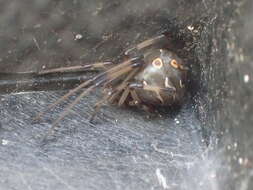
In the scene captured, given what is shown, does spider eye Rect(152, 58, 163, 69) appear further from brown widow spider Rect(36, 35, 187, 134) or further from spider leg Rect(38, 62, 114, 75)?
spider leg Rect(38, 62, 114, 75)

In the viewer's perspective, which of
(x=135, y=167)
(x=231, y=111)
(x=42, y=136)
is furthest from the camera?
(x=42, y=136)

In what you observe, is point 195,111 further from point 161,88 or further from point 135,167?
point 135,167

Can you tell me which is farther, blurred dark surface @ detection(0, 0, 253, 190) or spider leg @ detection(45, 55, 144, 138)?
spider leg @ detection(45, 55, 144, 138)

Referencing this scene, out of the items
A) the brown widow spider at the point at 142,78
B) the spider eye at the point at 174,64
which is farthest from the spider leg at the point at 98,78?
the spider eye at the point at 174,64

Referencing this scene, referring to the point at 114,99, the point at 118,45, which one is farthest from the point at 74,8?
the point at 114,99

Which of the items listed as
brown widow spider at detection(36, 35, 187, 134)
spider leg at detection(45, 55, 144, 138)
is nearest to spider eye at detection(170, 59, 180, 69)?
brown widow spider at detection(36, 35, 187, 134)

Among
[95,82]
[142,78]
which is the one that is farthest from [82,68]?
[142,78]
